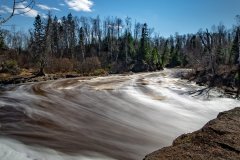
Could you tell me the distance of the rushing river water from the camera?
10.5 m

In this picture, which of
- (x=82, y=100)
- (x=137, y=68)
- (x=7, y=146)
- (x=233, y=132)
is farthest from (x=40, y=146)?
(x=137, y=68)

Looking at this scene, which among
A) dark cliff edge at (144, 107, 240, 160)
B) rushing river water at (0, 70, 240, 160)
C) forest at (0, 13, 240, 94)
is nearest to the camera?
dark cliff edge at (144, 107, 240, 160)

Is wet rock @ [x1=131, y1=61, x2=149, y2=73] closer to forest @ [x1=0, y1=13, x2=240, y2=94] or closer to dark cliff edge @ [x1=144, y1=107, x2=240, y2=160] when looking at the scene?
forest @ [x1=0, y1=13, x2=240, y2=94]

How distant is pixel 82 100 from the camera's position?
22406 mm

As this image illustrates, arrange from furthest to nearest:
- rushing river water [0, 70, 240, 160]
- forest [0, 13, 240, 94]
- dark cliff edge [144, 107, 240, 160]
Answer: forest [0, 13, 240, 94] → rushing river water [0, 70, 240, 160] → dark cliff edge [144, 107, 240, 160]

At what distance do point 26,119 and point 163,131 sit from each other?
6.81 metres

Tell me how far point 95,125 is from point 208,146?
6371 millimetres

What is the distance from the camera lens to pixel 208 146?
9578 mm

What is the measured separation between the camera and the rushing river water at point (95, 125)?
10.5 meters

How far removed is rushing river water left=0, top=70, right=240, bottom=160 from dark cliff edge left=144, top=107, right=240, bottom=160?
1407 millimetres

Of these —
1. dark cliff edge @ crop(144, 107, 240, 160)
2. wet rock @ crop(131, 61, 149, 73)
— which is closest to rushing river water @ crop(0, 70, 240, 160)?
dark cliff edge @ crop(144, 107, 240, 160)

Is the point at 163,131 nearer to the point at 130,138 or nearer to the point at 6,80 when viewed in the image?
the point at 130,138

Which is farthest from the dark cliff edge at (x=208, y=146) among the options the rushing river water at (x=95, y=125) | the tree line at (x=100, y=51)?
the tree line at (x=100, y=51)

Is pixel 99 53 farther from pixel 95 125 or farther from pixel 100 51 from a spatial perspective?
pixel 95 125
